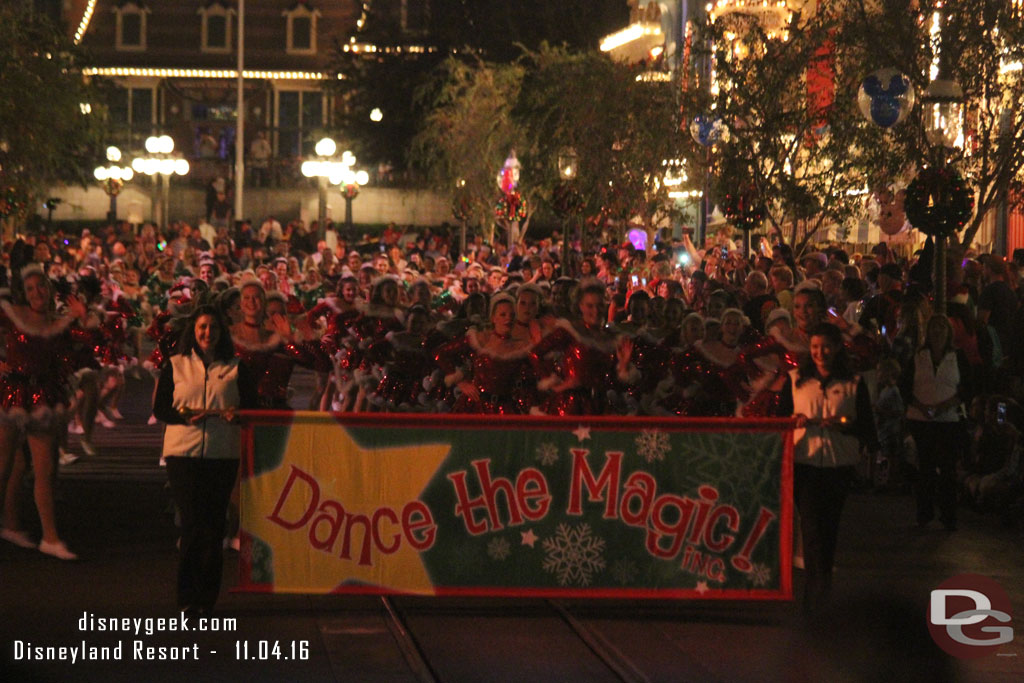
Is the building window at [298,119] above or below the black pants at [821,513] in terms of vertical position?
above

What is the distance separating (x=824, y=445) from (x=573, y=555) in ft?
4.56

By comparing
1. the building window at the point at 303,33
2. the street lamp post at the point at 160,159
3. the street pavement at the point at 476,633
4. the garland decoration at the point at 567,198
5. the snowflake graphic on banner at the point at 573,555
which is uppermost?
the building window at the point at 303,33

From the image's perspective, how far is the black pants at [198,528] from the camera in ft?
28.1

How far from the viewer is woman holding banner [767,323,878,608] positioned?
8.80m

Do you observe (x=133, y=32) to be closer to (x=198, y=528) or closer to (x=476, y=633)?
(x=198, y=528)

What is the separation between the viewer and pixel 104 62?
75.8 meters

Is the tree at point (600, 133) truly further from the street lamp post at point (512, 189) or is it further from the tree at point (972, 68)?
the tree at point (972, 68)

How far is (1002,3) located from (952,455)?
22.9 ft

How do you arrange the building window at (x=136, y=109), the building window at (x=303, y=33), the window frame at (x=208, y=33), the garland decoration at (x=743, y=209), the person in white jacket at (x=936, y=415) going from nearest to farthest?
the person in white jacket at (x=936, y=415) → the garland decoration at (x=743, y=209) → the building window at (x=136, y=109) → the building window at (x=303, y=33) → the window frame at (x=208, y=33)

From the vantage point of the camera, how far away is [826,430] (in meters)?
8.81

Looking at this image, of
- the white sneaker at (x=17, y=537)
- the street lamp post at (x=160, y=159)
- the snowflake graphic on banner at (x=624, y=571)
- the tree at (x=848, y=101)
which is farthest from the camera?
the street lamp post at (x=160, y=159)

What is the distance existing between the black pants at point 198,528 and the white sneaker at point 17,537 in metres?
2.51

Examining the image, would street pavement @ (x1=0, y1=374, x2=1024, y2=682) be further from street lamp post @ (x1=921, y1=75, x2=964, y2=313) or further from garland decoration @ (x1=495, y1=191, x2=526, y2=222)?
garland decoration @ (x1=495, y1=191, x2=526, y2=222)

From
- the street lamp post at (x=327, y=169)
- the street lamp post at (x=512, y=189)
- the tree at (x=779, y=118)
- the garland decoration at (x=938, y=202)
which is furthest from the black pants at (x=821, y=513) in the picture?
the street lamp post at (x=327, y=169)
